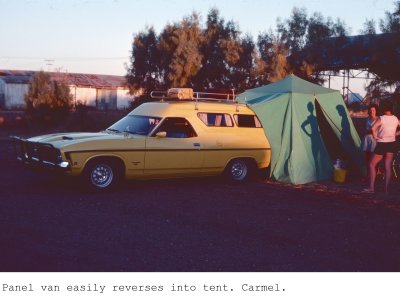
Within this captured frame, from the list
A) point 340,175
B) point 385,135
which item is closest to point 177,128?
point 340,175

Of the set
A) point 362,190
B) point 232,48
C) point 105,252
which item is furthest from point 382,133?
point 232,48

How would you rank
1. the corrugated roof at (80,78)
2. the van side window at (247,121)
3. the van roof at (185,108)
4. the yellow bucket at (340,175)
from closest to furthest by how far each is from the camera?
the van roof at (185,108)
the van side window at (247,121)
the yellow bucket at (340,175)
the corrugated roof at (80,78)

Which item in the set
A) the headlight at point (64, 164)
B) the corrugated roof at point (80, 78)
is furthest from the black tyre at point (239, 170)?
the corrugated roof at point (80, 78)

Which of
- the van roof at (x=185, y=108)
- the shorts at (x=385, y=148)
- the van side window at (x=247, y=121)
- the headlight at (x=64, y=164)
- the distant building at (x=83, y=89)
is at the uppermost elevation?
the distant building at (x=83, y=89)

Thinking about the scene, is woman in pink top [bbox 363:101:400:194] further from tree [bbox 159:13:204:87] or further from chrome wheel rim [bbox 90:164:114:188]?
tree [bbox 159:13:204:87]

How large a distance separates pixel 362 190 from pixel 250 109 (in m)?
3.02

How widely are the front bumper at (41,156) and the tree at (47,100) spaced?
15675mm

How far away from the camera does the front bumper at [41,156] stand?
8.98m

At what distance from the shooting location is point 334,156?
12.5m

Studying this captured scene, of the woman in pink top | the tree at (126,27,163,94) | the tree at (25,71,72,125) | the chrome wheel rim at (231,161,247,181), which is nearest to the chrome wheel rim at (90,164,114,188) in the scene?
the chrome wheel rim at (231,161,247,181)

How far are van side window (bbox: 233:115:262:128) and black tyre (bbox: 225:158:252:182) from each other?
79 cm

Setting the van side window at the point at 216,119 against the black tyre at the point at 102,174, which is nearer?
the black tyre at the point at 102,174

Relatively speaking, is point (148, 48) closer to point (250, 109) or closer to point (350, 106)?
point (350, 106)

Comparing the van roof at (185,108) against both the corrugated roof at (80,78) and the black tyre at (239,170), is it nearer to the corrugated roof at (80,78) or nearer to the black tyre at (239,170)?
the black tyre at (239,170)
